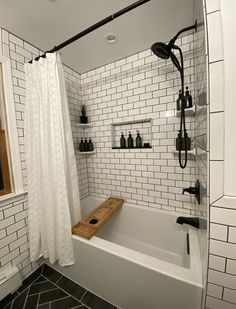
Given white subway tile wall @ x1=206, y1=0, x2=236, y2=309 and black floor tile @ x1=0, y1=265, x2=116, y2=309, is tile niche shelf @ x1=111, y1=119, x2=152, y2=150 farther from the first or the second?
black floor tile @ x1=0, y1=265, x2=116, y2=309

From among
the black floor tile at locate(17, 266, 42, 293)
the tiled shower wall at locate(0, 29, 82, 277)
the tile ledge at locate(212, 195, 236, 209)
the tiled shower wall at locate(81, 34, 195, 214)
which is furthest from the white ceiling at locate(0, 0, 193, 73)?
the black floor tile at locate(17, 266, 42, 293)

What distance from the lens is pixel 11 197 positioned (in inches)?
52.0

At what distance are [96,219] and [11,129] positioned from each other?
3.97 feet

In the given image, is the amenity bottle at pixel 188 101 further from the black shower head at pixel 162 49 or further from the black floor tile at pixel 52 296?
the black floor tile at pixel 52 296

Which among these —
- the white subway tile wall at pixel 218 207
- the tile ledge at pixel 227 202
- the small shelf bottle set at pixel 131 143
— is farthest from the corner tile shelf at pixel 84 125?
the tile ledge at pixel 227 202

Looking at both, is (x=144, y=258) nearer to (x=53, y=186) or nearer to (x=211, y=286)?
(x=211, y=286)

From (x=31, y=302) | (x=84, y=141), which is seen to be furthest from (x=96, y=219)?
(x=84, y=141)

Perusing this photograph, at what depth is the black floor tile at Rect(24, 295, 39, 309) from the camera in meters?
1.22

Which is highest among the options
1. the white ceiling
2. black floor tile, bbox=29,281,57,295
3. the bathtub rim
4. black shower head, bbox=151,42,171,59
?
the white ceiling

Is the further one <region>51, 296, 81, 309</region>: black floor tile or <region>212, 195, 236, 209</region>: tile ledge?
<region>51, 296, 81, 309</region>: black floor tile

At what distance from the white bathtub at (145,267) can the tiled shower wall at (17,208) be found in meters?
0.42

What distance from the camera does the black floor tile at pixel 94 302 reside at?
1.20m

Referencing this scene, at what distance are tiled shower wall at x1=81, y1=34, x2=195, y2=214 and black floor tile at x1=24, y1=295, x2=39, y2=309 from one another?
1.20 metres

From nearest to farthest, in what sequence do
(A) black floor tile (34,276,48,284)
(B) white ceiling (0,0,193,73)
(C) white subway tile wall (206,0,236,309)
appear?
(C) white subway tile wall (206,0,236,309) < (B) white ceiling (0,0,193,73) < (A) black floor tile (34,276,48,284)
